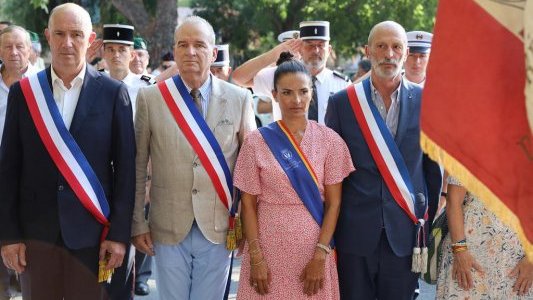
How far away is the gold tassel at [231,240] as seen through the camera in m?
4.38

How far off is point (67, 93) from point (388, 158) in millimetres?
1750

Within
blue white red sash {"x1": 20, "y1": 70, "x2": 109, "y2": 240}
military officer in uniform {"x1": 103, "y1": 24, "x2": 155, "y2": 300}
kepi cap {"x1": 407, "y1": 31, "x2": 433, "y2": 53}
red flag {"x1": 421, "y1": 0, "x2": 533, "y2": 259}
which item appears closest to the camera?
red flag {"x1": 421, "y1": 0, "x2": 533, "y2": 259}

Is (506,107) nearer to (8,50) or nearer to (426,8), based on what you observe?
(8,50)

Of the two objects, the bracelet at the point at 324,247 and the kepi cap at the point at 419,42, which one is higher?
the kepi cap at the point at 419,42

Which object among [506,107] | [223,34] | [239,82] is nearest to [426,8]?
[223,34]

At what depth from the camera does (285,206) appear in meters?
4.25

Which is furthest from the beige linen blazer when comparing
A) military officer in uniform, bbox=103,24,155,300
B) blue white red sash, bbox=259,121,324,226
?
military officer in uniform, bbox=103,24,155,300

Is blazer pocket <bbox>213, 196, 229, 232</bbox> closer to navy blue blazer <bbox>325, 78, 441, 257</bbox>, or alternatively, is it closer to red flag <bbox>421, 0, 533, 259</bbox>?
navy blue blazer <bbox>325, 78, 441, 257</bbox>

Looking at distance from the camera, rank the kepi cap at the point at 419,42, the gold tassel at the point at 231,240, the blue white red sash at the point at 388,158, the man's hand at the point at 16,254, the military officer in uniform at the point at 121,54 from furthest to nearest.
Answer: the military officer in uniform at the point at 121,54, the kepi cap at the point at 419,42, the gold tassel at the point at 231,240, the blue white red sash at the point at 388,158, the man's hand at the point at 16,254

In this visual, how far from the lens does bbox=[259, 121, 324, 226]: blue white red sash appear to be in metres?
4.20

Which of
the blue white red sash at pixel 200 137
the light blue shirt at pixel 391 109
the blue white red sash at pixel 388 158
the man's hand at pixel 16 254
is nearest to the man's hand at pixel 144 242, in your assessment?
the blue white red sash at pixel 200 137

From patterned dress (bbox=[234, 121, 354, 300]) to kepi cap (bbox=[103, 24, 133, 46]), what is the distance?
3.02 meters

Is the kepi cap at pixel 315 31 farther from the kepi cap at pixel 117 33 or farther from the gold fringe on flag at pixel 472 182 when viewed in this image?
the gold fringe on flag at pixel 472 182

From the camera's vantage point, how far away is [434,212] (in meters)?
4.61
